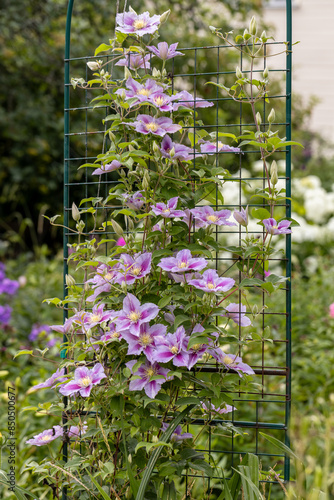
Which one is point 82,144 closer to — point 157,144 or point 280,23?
point 157,144

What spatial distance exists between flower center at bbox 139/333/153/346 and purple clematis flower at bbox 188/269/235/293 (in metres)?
0.16

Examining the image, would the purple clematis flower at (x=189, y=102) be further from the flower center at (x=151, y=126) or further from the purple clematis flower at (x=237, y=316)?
the purple clematis flower at (x=237, y=316)

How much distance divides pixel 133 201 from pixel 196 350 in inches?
15.7

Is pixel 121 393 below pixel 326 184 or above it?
below

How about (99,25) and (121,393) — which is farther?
(99,25)

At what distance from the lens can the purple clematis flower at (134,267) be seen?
123cm

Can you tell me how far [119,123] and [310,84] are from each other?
6.84 meters

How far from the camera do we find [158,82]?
4.19 feet

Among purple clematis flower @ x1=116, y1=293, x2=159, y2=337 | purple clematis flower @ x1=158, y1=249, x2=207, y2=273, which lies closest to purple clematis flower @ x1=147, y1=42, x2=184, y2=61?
purple clematis flower @ x1=158, y1=249, x2=207, y2=273

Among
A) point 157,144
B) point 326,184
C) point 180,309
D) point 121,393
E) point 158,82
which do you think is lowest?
point 121,393

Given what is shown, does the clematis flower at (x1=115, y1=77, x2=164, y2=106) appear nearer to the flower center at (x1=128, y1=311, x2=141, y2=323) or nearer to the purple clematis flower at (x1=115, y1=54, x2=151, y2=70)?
the purple clematis flower at (x1=115, y1=54, x2=151, y2=70)

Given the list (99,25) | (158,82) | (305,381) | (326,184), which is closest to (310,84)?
(326,184)

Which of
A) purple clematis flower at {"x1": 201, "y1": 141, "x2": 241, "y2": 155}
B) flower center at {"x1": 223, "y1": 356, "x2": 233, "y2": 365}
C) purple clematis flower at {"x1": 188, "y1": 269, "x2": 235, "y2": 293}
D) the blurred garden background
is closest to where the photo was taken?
purple clematis flower at {"x1": 188, "y1": 269, "x2": 235, "y2": 293}

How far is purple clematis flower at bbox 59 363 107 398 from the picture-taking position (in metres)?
1.21
